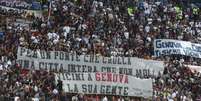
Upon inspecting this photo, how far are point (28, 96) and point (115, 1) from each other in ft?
33.6

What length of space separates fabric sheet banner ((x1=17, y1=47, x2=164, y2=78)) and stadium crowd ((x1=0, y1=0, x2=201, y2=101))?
1.21 feet

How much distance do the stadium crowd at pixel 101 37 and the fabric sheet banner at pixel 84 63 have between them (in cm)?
37

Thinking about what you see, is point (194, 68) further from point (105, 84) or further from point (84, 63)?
point (84, 63)

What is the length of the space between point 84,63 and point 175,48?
5516 millimetres

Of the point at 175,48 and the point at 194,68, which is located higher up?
the point at 175,48

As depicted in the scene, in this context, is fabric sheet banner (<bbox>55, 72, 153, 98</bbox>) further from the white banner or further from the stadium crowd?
the white banner

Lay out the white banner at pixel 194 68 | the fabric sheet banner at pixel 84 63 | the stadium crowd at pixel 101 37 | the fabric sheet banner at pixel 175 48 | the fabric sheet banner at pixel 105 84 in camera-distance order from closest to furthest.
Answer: the stadium crowd at pixel 101 37, the fabric sheet banner at pixel 105 84, the fabric sheet banner at pixel 84 63, the white banner at pixel 194 68, the fabric sheet banner at pixel 175 48

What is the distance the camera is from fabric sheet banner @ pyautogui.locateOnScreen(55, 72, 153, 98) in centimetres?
2939

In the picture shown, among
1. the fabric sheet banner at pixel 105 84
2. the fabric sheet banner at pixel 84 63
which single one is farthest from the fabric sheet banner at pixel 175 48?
the fabric sheet banner at pixel 105 84

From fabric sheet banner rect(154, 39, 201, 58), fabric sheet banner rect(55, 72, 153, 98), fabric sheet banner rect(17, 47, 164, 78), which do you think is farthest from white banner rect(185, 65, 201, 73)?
fabric sheet banner rect(55, 72, 153, 98)

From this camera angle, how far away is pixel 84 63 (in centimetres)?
3088

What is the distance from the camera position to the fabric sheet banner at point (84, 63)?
1174 inches

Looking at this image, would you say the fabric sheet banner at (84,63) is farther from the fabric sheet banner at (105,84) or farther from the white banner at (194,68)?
the white banner at (194,68)

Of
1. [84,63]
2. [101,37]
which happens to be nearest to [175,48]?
[101,37]
